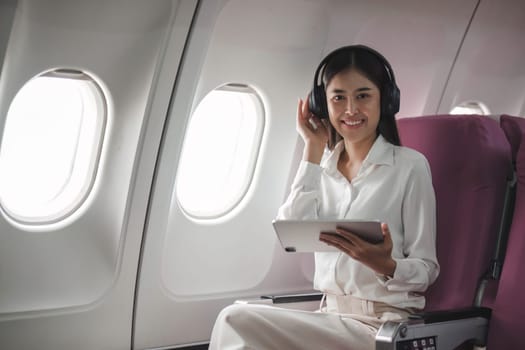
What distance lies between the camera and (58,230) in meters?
3.38

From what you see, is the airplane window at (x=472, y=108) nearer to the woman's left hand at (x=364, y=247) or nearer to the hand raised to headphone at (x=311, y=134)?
the hand raised to headphone at (x=311, y=134)

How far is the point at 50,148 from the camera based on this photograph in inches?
141

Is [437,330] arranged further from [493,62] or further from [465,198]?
[493,62]

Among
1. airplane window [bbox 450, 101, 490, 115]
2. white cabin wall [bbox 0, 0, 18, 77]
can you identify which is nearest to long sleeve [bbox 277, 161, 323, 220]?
white cabin wall [bbox 0, 0, 18, 77]

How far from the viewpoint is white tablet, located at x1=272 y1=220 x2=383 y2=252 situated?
2.52 meters

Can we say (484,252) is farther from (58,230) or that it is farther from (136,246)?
(58,230)

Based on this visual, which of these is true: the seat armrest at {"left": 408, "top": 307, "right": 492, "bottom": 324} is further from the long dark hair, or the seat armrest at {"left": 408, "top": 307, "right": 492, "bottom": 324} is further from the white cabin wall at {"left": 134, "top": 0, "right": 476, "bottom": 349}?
the white cabin wall at {"left": 134, "top": 0, "right": 476, "bottom": 349}

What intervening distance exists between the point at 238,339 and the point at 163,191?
1.02 m

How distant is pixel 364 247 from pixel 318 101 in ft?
2.43

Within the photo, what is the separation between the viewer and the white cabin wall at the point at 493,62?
4402 millimetres

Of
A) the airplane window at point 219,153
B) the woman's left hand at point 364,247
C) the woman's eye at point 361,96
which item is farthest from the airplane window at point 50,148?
the woman's left hand at point 364,247

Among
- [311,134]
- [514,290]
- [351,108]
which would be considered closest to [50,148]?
[311,134]

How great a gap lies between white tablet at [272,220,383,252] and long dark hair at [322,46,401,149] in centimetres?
54

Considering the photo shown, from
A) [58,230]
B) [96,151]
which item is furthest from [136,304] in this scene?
[96,151]
